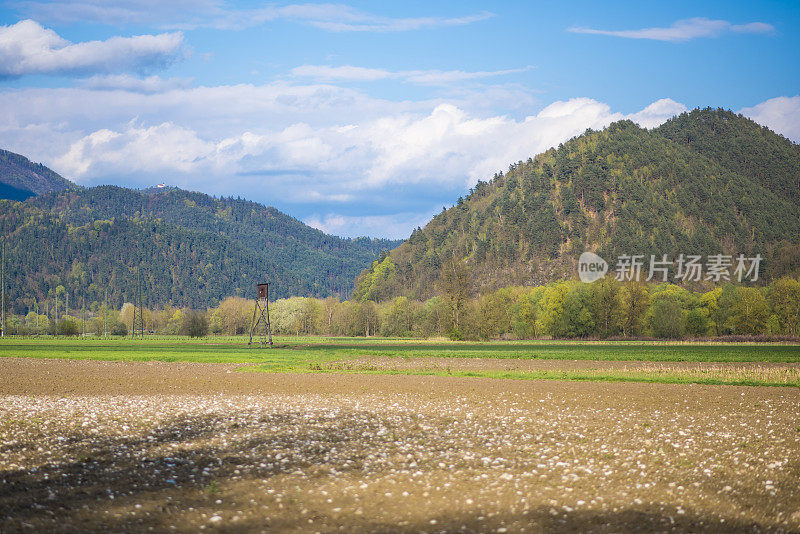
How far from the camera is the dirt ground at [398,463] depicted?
49.2ft

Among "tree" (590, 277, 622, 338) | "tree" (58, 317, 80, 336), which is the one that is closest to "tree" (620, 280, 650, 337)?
"tree" (590, 277, 622, 338)

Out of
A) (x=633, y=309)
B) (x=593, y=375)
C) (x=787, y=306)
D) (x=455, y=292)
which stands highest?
(x=455, y=292)

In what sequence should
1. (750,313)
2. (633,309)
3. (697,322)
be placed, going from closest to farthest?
(750,313), (697,322), (633,309)

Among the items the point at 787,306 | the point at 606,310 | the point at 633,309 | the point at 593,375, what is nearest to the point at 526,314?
the point at 606,310

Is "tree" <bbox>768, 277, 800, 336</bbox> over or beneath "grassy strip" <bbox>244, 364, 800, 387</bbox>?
over

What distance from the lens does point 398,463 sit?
20.5 meters

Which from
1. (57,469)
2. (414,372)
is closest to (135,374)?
(414,372)

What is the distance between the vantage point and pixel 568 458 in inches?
828

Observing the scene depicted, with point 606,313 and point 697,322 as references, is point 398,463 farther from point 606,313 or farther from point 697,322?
point 697,322

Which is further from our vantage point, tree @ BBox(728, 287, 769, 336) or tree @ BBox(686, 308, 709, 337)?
tree @ BBox(686, 308, 709, 337)

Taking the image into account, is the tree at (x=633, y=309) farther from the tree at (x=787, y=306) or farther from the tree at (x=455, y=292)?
the tree at (x=455, y=292)

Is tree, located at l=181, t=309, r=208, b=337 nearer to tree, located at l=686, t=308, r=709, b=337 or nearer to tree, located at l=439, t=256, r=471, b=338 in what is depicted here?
tree, located at l=439, t=256, r=471, b=338

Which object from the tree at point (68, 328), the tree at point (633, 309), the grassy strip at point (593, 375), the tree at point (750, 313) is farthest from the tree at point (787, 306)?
the tree at point (68, 328)

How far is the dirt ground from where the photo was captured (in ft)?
49.2
